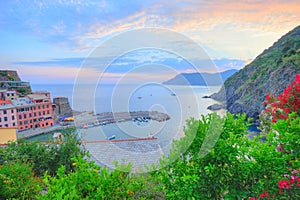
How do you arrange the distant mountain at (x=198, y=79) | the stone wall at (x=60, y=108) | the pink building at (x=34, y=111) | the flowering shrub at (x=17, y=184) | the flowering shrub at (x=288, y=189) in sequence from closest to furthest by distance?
the flowering shrub at (x=288, y=189) → the distant mountain at (x=198, y=79) → the flowering shrub at (x=17, y=184) → the pink building at (x=34, y=111) → the stone wall at (x=60, y=108)

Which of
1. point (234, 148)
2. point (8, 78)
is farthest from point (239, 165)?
point (8, 78)

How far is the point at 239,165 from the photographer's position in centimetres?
229

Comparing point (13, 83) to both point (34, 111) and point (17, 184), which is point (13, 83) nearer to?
point (34, 111)

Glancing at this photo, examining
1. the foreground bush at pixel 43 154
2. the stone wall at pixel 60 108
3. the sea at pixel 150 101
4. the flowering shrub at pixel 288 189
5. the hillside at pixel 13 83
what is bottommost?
the stone wall at pixel 60 108

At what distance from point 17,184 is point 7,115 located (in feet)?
85.0

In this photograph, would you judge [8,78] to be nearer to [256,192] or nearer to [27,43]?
[27,43]

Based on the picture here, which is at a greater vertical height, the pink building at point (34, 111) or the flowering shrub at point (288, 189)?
the flowering shrub at point (288, 189)

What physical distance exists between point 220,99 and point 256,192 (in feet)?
4.66

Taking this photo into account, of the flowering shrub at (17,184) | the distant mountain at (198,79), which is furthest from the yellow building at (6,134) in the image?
the distant mountain at (198,79)

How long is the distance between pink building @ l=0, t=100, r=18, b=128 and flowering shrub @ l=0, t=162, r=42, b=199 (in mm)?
24428

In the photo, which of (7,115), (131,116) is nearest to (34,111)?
(7,115)

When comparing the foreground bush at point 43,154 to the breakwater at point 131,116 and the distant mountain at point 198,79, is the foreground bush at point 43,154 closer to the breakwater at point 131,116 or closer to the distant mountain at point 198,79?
the breakwater at point 131,116

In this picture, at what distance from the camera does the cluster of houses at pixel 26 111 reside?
24.6m

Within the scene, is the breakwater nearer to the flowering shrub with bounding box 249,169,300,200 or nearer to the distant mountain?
the distant mountain
